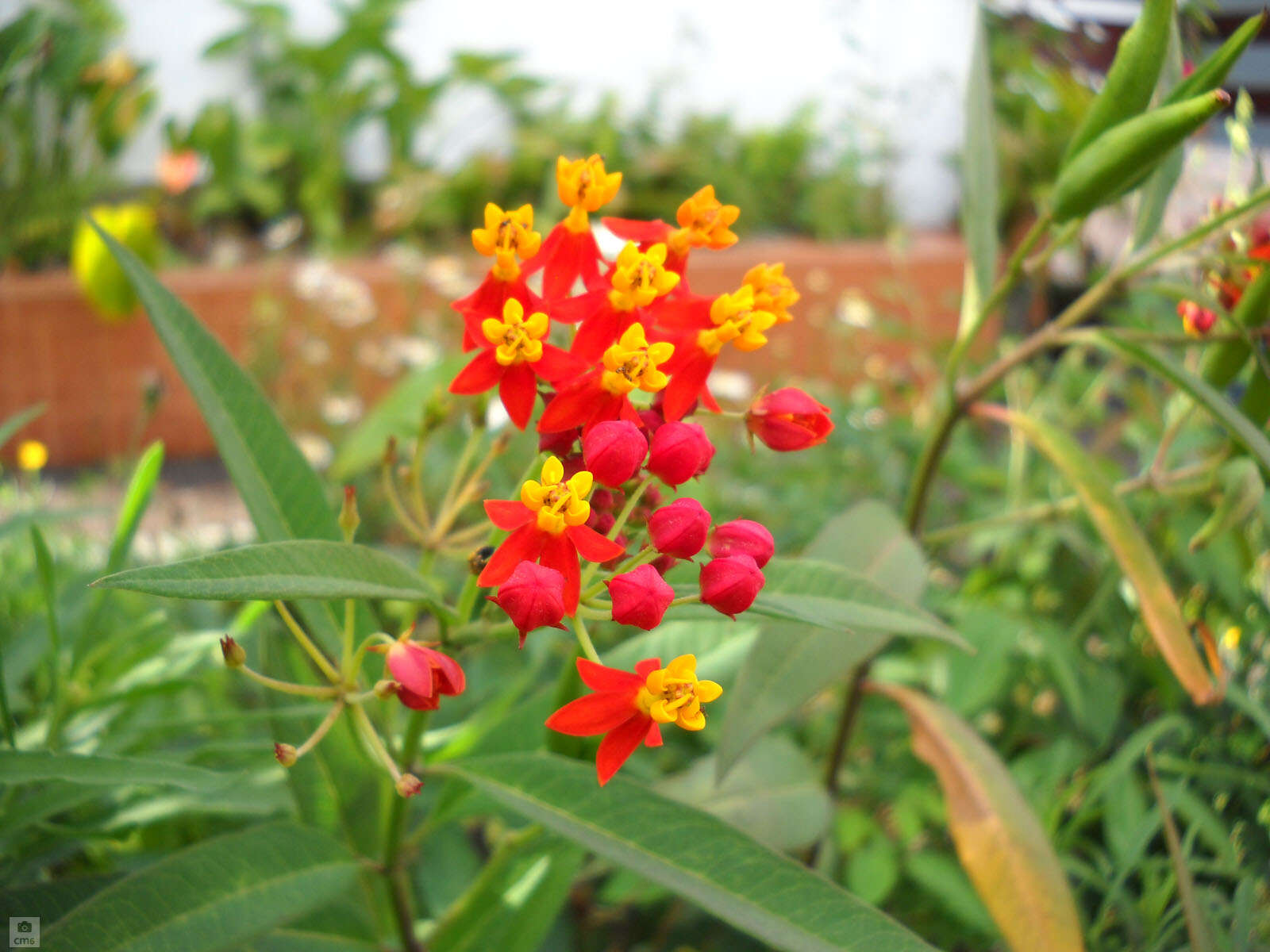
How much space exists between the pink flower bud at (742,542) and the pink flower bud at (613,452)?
0.06 meters

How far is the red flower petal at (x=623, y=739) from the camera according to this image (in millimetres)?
401

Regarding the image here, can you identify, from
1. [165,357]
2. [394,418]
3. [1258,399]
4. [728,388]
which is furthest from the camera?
[165,357]

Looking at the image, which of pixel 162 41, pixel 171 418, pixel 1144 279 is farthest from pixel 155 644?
pixel 162 41

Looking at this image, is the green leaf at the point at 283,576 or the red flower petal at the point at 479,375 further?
the red flower petal at the point at 479,375

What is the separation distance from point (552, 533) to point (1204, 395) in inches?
15.4

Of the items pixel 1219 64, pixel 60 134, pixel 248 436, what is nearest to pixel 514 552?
pixel 248 436

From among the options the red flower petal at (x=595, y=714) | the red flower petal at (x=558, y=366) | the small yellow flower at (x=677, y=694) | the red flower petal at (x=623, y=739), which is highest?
the red flower petal at (x=558, y=366)

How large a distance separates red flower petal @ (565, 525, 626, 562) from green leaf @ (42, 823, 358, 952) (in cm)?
26

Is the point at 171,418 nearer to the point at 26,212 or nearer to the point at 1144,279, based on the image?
the point at 26,212

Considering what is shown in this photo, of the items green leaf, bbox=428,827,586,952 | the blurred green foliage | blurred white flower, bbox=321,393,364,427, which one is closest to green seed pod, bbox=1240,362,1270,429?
green leaf, bbox=428,827,586,952

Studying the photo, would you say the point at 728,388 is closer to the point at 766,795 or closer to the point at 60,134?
the point at 766,795

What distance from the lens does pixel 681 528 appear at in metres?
0.40

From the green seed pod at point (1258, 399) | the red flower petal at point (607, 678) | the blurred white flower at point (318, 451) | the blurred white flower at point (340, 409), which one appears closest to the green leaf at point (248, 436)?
the red flower petal at point (607, 678)

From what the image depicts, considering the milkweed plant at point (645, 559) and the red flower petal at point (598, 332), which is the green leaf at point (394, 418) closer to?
the milkweed plant at point (645, 559)
